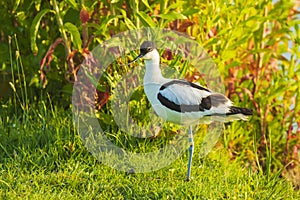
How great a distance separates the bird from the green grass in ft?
0.81

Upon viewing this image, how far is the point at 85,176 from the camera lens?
188 inches

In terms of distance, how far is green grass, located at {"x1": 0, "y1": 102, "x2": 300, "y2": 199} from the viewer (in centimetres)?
451

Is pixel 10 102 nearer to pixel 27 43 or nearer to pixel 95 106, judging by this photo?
pixel 27 43

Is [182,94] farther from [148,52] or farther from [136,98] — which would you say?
[136,98]

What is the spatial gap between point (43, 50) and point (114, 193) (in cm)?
179

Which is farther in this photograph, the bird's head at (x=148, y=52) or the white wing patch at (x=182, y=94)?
the bird's head at (x=148, y=52)

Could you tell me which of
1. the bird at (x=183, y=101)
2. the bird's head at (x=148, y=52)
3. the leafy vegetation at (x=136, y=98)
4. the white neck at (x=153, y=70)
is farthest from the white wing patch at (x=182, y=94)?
the leafy vegetation at (x=136, y=98)

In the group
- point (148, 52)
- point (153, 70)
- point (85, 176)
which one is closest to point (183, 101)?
point (153, 70)

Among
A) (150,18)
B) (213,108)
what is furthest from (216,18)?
(213,108)

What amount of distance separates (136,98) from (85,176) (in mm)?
800

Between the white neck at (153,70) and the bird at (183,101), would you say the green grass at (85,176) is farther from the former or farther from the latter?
the white neck at (153,70)

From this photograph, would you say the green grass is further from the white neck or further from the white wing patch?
the white neck

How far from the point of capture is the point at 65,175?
477 cm

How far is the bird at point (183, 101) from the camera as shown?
455cm
